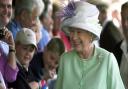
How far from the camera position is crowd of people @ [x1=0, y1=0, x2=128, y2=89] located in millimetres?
5238

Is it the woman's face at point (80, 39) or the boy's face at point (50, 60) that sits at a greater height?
the woman's face at point (80, 39)

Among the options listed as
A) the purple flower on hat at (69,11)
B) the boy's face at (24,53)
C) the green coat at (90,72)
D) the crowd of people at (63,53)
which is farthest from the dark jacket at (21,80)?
the purple flower on hat at (69,11)

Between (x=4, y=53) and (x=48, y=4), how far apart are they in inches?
125

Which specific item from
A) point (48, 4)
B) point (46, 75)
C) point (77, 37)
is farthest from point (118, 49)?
point (48, 4)

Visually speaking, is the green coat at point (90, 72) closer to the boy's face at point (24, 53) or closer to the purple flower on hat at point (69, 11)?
the purple flower on hat at point (69, 11)

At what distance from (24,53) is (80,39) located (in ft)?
4.98

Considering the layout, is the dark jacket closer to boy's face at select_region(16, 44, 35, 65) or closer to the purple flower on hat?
boy's face at select_region(16, 44, 35, 65)

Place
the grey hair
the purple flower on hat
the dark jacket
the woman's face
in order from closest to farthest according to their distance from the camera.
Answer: the woman's face, the purple flower on hat, the dark jacket, the grey hair

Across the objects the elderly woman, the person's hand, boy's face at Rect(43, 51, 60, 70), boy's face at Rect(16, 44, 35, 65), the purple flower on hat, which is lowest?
the person's hand

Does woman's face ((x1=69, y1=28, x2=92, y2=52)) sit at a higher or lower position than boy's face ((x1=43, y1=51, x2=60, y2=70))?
higher

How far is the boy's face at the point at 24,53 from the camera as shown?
6512 mm

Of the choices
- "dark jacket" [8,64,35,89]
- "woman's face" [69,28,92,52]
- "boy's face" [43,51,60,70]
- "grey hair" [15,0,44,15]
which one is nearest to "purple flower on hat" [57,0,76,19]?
"woman's face" [69,28,92,52]

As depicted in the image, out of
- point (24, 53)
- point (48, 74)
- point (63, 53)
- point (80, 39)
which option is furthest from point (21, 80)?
point (80, 39)

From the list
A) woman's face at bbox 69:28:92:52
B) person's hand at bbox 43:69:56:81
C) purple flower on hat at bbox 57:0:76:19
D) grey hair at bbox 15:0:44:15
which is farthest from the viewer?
grey hair at bbox 15:0:44:15
